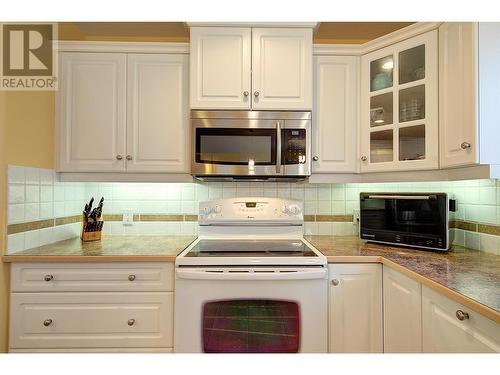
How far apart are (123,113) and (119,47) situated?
0.43 metres

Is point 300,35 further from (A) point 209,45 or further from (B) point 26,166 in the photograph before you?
(B) point 26,166

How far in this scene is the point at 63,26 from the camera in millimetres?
1800

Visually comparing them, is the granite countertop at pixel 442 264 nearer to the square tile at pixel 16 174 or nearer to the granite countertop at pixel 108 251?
the granite countertop at pixel 108 251

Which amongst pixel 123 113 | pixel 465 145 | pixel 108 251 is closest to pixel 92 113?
pixel 123 113

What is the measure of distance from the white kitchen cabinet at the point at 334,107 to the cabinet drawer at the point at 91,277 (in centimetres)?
116

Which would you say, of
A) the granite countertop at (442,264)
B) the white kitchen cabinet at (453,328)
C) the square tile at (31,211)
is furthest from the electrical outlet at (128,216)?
the white kitchen cabinet at (453,328)

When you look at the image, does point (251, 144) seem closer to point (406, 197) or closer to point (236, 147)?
point (236, 147)

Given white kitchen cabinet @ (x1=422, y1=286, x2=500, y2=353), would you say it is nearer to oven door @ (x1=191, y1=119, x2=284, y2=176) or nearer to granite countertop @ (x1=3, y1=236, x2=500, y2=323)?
granite countertop @ (x1=3, y1=236, x2=500, y2=323)

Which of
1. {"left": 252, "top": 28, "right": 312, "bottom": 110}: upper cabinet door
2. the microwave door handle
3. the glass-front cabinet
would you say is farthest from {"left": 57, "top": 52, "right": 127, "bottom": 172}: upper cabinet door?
the glass-front cabinet

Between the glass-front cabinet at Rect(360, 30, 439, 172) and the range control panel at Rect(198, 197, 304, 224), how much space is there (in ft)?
1.93

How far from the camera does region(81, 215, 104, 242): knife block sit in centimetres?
178

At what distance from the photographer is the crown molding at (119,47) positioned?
1686 mm

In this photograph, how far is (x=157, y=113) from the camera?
5.63ft

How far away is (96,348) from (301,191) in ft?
5.26
